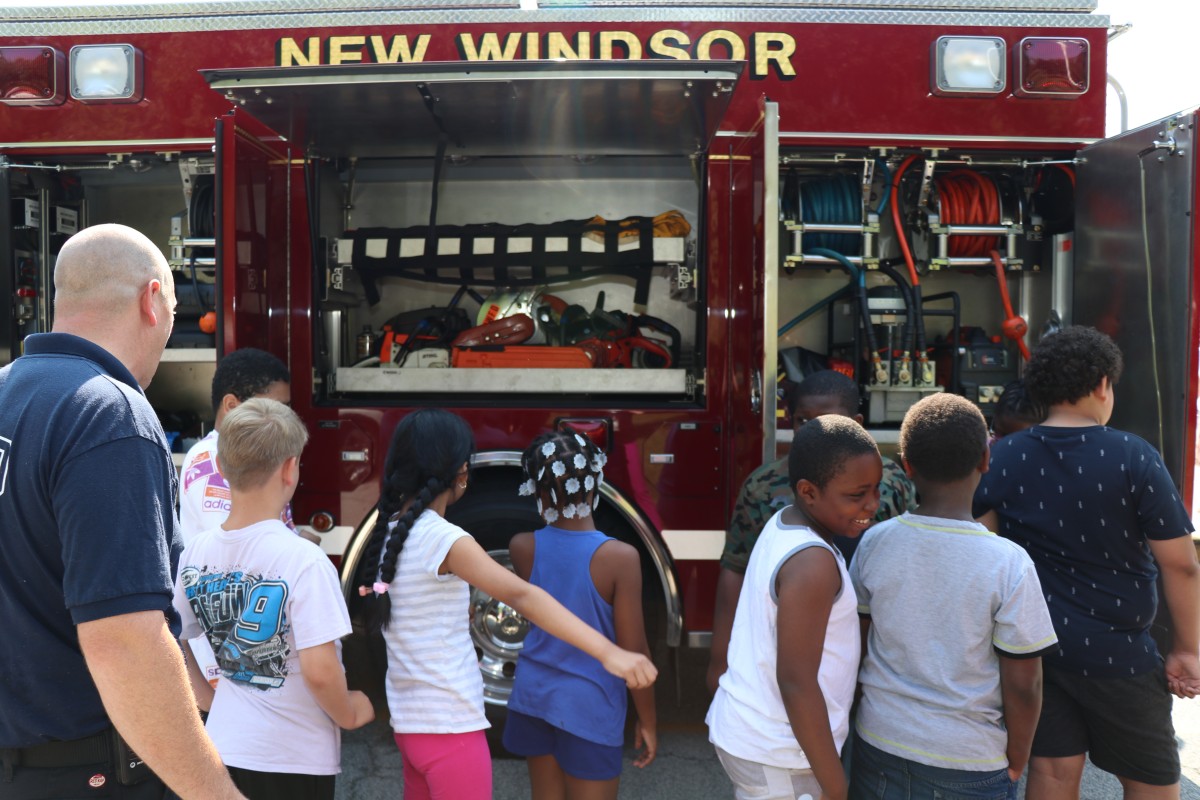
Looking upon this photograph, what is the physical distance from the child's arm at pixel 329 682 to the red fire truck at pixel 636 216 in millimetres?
1580

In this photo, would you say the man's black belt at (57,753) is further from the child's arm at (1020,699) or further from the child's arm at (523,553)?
the child's arm at (1020,699)

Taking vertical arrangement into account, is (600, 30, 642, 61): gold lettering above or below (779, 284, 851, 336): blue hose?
above

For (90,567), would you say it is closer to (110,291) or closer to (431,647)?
(110,291)

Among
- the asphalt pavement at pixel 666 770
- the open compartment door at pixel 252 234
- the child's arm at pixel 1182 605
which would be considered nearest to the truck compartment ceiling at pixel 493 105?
the open compartment door at pixel 252 234

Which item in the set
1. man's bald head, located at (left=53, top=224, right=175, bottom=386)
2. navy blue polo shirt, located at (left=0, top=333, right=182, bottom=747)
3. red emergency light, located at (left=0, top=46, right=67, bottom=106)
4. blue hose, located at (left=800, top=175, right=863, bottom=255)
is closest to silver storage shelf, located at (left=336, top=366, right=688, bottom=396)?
blue hose, located at (left=800, top=175, right=863, bottom=255)

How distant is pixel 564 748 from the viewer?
225cm

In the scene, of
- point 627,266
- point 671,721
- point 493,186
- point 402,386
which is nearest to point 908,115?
point 627,266

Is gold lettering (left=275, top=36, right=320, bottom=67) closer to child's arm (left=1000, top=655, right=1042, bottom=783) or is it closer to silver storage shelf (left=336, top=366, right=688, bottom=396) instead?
silver storage shelf (left=336, top=366, right=688, bottom=396)

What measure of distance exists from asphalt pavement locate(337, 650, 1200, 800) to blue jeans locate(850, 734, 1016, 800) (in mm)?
1365

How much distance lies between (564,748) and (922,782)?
0.84 meters

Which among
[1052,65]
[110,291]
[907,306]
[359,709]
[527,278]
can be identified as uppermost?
[1052,65]

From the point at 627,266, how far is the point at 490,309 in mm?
646

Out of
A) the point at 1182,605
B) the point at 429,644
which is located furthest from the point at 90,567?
the point at 1182,605

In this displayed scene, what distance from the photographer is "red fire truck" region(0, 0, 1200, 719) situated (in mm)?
3354
